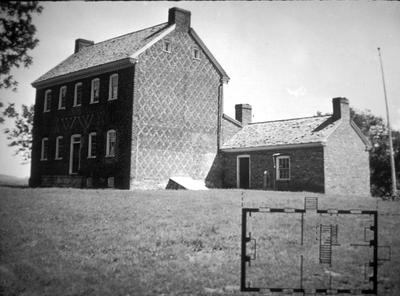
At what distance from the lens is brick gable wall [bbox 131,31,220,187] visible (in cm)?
2175

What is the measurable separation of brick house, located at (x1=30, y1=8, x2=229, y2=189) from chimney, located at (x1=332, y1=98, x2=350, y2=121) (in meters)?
7.27

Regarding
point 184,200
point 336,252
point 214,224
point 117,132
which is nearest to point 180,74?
point 117,132

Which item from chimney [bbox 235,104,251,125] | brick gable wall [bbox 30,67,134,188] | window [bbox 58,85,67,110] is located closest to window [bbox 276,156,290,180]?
chimney [bbox 235,104,251,125]

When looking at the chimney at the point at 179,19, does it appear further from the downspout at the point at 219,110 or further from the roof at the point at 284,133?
the roof at the point at 284,133

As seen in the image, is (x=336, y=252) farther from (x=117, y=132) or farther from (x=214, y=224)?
(x=117, y=132)

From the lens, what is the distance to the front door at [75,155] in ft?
81.5

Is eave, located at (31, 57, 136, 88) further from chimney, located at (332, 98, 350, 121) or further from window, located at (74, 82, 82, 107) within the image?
chimney, located at (332, 98, 350, 121)

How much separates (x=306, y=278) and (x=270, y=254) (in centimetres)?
139

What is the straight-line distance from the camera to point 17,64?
264 inches

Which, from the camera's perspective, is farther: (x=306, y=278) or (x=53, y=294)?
(x=306, y=278)

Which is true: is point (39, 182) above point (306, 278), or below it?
above

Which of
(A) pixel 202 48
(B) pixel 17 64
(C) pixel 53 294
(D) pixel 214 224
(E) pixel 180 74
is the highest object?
(A) pixel 202 48

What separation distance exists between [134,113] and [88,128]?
4.22 metres

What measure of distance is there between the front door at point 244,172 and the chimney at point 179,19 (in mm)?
8905
